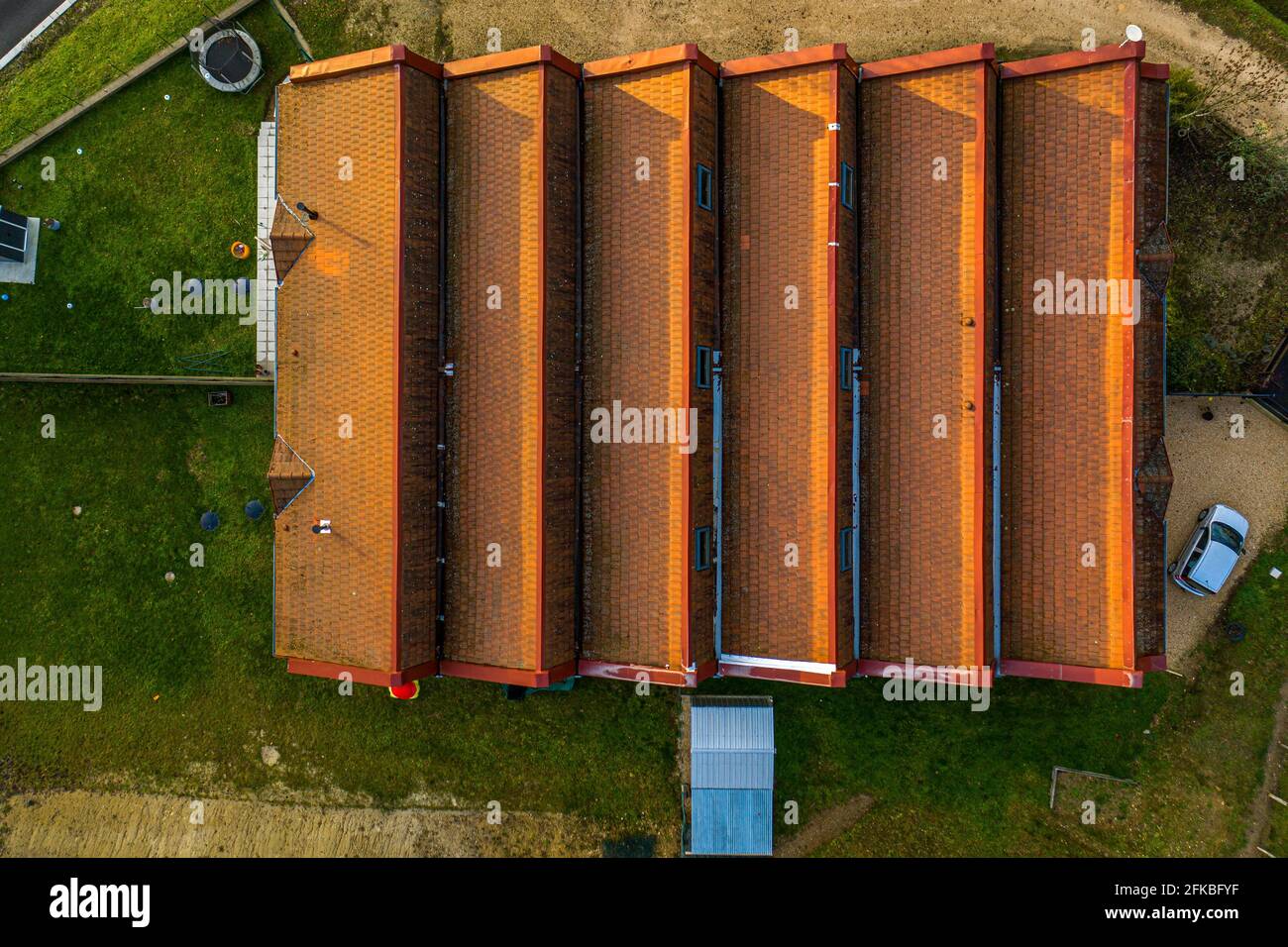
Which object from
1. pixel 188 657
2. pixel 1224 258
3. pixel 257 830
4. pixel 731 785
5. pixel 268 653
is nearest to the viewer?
pixel 731 785

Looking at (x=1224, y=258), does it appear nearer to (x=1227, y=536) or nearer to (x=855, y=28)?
(x=1227, y=536)

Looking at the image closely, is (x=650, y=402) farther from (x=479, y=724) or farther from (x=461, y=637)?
(x=479, y=724)

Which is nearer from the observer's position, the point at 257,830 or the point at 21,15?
the point at 257,830

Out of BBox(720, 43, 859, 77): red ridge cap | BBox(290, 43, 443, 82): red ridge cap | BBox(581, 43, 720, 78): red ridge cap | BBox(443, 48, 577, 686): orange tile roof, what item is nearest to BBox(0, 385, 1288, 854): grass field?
BBox(443, 48, 577, 686): orange tile roof

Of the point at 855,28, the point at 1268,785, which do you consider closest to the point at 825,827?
the point at 1268,785

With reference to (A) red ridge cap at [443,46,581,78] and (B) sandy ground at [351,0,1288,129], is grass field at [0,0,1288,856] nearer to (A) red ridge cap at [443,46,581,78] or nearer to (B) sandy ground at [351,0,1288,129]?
(B) sandy ground at [351,0,1288,129]

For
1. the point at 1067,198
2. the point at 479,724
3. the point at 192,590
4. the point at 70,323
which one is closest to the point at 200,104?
the point at 70,323
